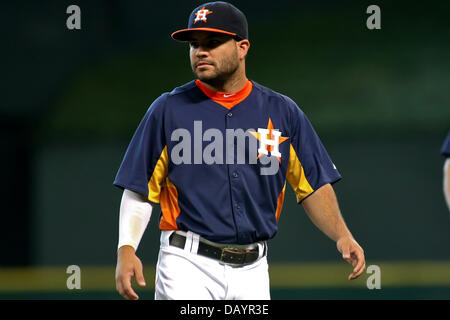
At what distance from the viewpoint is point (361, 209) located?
7.78 metres

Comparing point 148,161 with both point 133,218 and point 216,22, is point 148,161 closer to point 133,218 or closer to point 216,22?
point 133,218

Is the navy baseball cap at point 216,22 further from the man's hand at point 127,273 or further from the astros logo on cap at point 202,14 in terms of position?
the man's hand at point 127,273

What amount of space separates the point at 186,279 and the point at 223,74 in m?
0.81

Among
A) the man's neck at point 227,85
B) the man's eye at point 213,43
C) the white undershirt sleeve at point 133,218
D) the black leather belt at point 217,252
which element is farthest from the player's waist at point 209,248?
the man's eye at point 213,43

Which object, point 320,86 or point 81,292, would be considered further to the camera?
point 320,86

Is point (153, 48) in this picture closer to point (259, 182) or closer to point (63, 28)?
point (63, 28)

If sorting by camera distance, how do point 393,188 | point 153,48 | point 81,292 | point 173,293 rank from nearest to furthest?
point 173,293 → point 81,292 → point 393,188 → point 153,48

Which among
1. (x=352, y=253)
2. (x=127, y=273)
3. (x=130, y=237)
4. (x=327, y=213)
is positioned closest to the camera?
(x=127, y=273)

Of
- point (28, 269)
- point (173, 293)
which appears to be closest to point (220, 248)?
point (173, 293)

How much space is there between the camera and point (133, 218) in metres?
2.68

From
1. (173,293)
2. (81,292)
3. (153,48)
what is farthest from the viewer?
(153,48)

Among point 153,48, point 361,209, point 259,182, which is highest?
point 153,48

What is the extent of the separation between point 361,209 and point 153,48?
9.97 ft

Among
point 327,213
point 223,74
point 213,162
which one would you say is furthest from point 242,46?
point 327,213
